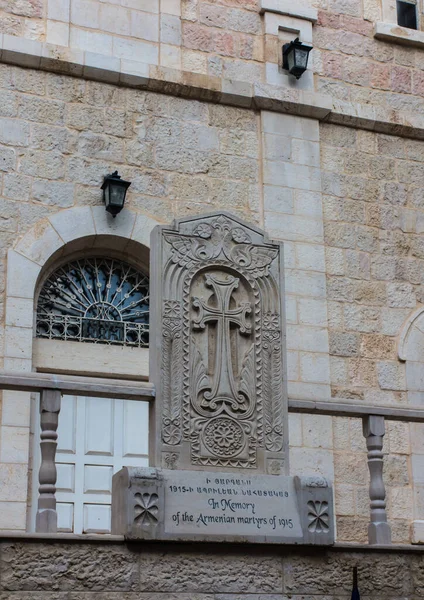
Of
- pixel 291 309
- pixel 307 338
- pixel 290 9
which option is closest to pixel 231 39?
pixel 290 9

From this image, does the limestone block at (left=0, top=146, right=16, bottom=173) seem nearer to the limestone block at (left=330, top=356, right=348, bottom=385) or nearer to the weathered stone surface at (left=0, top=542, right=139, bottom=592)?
the limestone block at (left=330, top=356, right=348, bottom=385)

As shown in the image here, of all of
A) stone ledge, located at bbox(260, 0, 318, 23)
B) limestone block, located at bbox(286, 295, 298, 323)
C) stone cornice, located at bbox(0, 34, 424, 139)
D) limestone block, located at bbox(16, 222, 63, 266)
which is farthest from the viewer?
stone ledge, located at bbox(260, 0, 318, 23)

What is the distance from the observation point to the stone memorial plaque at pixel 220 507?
6270 mm

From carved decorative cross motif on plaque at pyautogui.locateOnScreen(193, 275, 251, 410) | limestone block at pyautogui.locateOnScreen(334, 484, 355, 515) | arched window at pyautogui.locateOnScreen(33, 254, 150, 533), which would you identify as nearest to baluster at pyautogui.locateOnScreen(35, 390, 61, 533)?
carved decorative cross motif on plaque at pyautogui.locateOnScreen(193, 275, 251, 410)

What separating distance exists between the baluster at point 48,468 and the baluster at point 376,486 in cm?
207

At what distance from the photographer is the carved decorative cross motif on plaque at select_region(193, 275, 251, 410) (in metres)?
6.87

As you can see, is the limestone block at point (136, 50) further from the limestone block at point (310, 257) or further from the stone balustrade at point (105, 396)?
the stone balustrade at point (105, 396)

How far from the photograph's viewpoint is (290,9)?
11.0 metres

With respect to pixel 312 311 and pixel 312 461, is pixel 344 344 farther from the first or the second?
pixel 312 461

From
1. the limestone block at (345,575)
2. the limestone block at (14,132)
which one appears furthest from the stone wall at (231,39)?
the limestone block at (345,575)

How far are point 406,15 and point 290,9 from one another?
1.54 meters

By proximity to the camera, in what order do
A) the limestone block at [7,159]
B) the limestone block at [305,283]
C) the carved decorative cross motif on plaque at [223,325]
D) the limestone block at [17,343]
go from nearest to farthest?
the carved decorative cross motif on plaque at [223,325] < the limestone block at [17,343] < the limestone block at [7,159] < the limestone block at [305,283]

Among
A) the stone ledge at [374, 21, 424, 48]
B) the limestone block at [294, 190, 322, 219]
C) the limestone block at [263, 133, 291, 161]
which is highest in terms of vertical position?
the stone ledge at [374, 21, 424, 48]

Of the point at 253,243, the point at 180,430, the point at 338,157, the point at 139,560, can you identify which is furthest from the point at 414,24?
the point at 139,560
